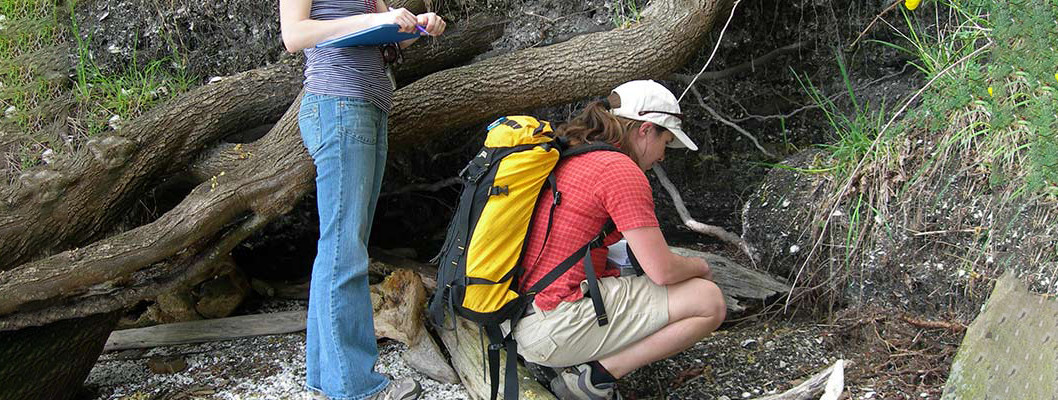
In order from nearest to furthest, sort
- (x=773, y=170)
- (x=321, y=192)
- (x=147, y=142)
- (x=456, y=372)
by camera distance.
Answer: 1. (x=321, y=192)
2. (x=456, y=372)
3. (x=147, y=142)
4. (x=773, y=170)

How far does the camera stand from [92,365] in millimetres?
3637

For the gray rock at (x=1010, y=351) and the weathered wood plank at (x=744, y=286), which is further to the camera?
the weathered wood plank at (x=744, y=286)

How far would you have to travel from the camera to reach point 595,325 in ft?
9.42

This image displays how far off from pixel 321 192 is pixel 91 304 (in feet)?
4.74

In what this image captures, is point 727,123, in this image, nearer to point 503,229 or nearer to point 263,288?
point 503,229

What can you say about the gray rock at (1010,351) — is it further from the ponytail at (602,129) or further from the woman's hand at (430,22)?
the woman's hand at (430,22)

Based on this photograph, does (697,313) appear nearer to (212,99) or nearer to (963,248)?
(963,248)

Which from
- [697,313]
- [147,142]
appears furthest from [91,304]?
[697,313]

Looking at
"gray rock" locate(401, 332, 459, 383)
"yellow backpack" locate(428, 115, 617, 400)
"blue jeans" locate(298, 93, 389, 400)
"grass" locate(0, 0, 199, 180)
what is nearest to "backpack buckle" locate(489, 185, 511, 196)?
"yellow backpack" locate(428, 115, 617, 400)

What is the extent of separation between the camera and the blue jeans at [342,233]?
8.87 feet

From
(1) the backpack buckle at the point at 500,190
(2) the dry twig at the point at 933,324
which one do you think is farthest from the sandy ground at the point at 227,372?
(2) the dry twig at the point at 933,324

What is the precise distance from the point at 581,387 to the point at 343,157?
1200mm

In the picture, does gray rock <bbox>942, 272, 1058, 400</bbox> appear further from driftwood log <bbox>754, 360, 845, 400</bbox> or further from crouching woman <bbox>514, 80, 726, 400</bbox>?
crouching woman <bbox>514, 80, 726, 400</bbox>

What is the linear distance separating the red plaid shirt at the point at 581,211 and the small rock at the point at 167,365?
6.33 feet
